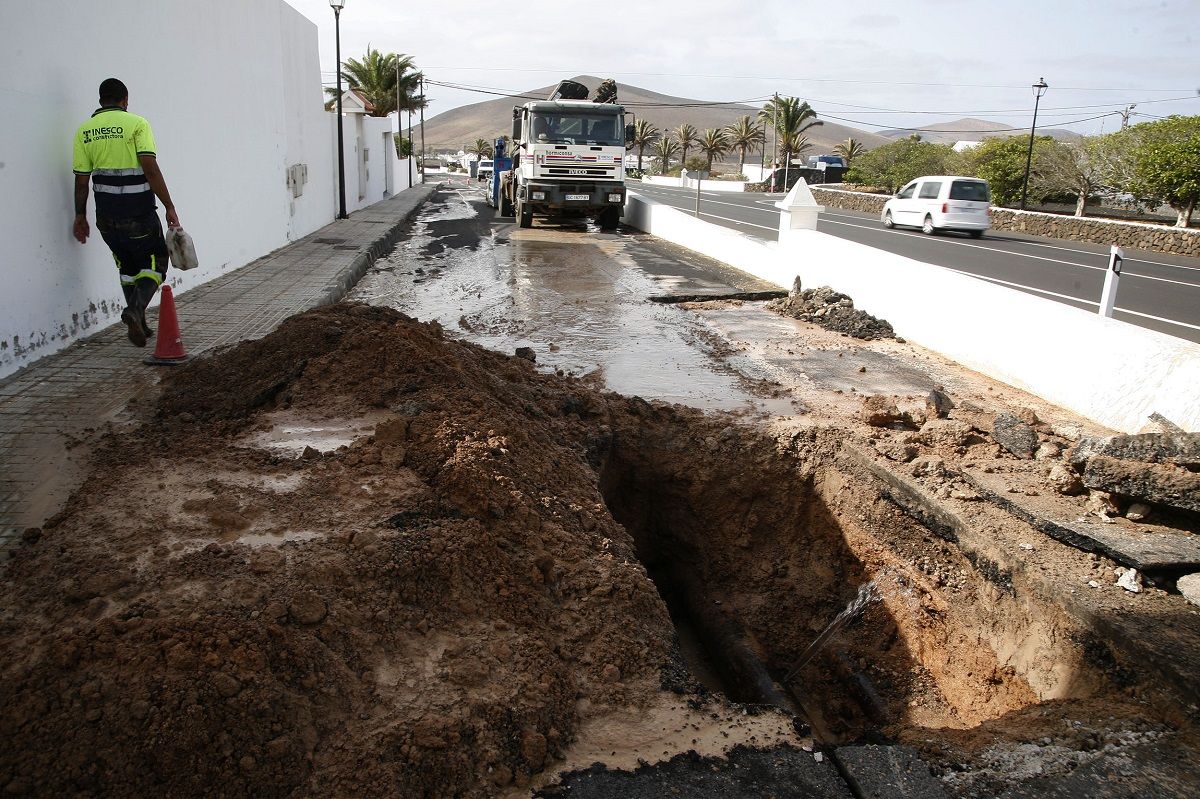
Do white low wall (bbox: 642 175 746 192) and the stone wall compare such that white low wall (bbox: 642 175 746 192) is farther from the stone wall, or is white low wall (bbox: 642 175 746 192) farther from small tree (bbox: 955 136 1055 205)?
the stone wall

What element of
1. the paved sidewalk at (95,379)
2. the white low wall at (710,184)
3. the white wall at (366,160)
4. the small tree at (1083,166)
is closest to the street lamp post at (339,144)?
the white wall at (366,160)

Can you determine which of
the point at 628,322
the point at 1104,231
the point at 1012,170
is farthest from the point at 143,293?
the point at 1012,170

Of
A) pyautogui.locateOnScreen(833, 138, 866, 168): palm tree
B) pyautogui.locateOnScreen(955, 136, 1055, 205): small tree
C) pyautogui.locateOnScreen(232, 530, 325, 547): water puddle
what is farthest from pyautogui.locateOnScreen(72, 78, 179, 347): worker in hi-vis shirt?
pyautogui.locateOnScreen(833, 138, 866, 168): palm tree

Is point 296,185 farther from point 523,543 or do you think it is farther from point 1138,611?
point 1138,611

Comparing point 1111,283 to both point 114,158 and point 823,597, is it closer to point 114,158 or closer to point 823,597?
A: point 823,597

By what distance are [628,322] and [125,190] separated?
5083mm

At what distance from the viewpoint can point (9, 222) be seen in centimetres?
555

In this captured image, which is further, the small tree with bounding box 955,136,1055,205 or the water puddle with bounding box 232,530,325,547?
the small tree with bounding box 955,136,1055,205

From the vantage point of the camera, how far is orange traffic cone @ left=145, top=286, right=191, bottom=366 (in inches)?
236

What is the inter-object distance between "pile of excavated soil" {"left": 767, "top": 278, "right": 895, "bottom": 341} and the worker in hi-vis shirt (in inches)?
265

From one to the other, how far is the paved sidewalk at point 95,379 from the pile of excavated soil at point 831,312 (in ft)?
18.2

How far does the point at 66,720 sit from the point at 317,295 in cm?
730

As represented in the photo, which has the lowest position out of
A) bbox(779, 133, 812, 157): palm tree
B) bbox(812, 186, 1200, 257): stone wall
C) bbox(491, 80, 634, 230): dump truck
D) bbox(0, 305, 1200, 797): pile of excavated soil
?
bbox(0, 305, 1200, 797): pile of excavated soil

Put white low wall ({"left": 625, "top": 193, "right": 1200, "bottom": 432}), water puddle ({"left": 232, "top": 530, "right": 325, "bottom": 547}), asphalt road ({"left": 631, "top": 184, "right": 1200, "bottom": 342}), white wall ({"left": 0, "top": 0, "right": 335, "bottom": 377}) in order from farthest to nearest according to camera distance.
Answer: asphalt road ({"left": 631, "top": 184, "right": 1200, "bottom": 342}), white wall ({"left": 0, "top": 0, "right": 335, "bottom": 377}), white low wall ({"left": 625, "top": 193, "right": 1200, "bottom": 432}), water puddle ({"left": 232, "top": 530, "right": 325, "bottom": 547})
